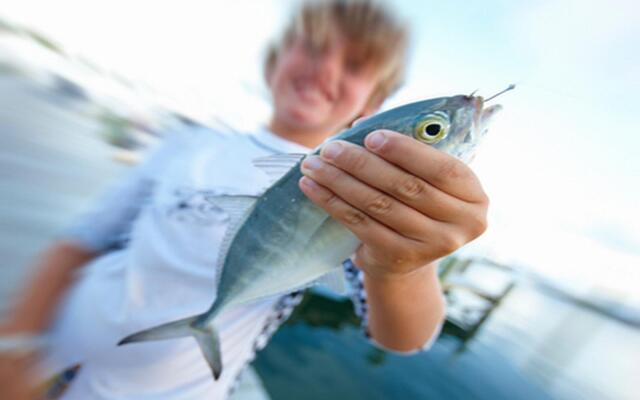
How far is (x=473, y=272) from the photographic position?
1302cm

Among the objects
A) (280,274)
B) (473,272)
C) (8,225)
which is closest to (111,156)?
(8,225)

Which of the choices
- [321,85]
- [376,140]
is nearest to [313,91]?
[321,85]

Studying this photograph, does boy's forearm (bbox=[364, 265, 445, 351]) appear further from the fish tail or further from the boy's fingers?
the fish tail

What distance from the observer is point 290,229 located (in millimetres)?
835

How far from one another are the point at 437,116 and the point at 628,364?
60.6ft

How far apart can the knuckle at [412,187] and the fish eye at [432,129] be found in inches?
4.4

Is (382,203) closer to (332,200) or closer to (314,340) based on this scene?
(332,200)

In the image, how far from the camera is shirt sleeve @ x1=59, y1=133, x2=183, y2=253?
1.45m

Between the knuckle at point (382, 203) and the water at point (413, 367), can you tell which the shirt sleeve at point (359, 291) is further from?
the water at point (413, 367)

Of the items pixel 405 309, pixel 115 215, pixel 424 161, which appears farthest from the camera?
pixel 115 215

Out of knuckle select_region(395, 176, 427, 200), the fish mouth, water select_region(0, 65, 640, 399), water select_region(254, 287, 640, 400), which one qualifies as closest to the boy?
knuckle select_region(395, 176, 427, 200)

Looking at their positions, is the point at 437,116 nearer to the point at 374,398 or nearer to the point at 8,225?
the point at 374,398

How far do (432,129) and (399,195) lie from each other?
0.16 metres

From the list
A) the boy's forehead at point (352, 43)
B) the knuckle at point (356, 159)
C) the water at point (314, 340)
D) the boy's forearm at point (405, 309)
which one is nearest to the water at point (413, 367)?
the water at point (314, 340)
